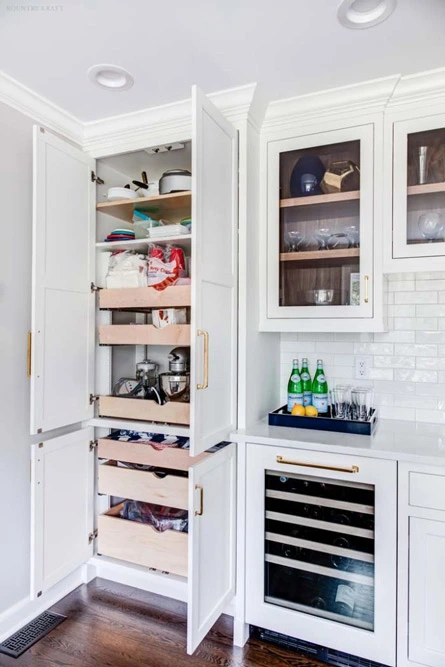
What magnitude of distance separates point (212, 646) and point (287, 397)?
3.79 feet

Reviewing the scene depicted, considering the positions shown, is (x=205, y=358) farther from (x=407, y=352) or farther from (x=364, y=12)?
(x=364, y=12)

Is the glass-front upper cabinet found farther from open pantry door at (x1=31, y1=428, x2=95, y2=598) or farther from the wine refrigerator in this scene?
open pantry door at (x1=31, y1=428, x2=95, y2=598)

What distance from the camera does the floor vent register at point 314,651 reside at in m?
1.75

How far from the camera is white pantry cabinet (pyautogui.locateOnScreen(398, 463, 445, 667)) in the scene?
158cm

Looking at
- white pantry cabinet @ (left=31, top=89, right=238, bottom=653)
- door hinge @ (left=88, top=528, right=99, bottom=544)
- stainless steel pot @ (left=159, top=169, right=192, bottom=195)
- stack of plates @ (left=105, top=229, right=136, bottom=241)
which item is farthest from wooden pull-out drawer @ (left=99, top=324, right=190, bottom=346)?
door hinge @ (left=88, top=528, right=99, bottom=544)

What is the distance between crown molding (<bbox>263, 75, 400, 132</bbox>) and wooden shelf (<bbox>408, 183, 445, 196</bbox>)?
0.37 meters

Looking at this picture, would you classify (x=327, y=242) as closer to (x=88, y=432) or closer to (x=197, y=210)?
(x=197, y=210)

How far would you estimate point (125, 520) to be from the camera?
2.18 m

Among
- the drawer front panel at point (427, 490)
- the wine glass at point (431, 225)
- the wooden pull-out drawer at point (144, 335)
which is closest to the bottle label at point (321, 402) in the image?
the drawer front panel at point (427, 490)

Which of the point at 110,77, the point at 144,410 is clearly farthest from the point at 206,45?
the point at 144,410

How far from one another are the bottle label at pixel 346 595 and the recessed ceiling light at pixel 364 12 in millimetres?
2082

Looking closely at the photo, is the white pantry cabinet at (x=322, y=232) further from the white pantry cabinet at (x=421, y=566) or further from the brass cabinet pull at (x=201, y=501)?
the brass cabinet pull at (x=201, y=501)

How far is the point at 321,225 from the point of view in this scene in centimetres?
207

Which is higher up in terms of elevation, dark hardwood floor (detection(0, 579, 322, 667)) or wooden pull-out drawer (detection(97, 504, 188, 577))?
wooden pull-out drawer (detection(97, 504, 188, 577))
